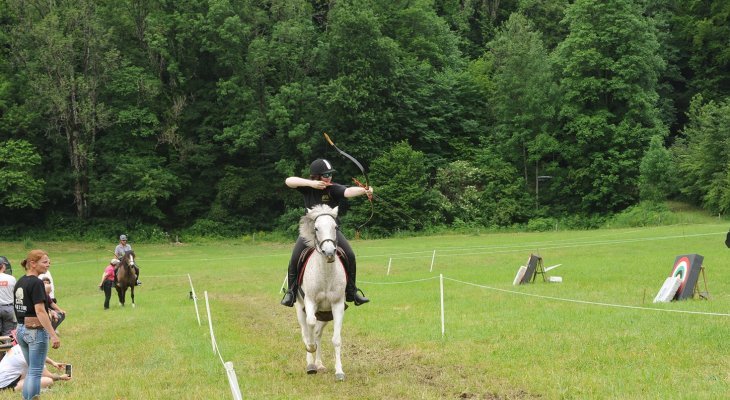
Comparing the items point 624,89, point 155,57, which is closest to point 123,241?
point 155,57

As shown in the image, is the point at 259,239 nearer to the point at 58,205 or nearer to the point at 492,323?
the point at 58,205

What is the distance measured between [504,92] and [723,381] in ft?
206

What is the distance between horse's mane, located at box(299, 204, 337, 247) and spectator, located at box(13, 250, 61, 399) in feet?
13.0

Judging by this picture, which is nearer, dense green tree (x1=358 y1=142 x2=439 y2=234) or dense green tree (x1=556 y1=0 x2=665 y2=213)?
dense green tree (x1=358 y1=142 x2=439 y2=234)

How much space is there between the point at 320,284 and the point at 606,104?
61.8m

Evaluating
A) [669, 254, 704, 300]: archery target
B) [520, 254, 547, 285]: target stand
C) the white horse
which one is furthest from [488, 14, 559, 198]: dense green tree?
the white horse

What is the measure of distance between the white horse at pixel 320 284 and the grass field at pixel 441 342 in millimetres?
511

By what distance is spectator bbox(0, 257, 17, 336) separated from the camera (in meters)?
12.5

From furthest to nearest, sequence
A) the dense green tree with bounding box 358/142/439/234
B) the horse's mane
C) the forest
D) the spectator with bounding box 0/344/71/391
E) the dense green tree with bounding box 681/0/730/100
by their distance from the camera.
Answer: the dense green tree with bounding box 681/0/730/100
the dense green tree with bounding box 358/142/439/234
the forest
the spectator with bounding box 0/344/71/391
the horse's mane

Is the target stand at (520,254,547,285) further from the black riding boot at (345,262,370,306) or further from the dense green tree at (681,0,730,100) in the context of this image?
the dense green tree at (681,0,730,100)

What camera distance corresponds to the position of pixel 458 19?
8806 cm

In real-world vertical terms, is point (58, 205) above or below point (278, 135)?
below

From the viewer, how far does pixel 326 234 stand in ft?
34.4

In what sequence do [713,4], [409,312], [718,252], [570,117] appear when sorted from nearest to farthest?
1. [409,312]
2. [718,252]
3. [570,117]
4. [713,4]
